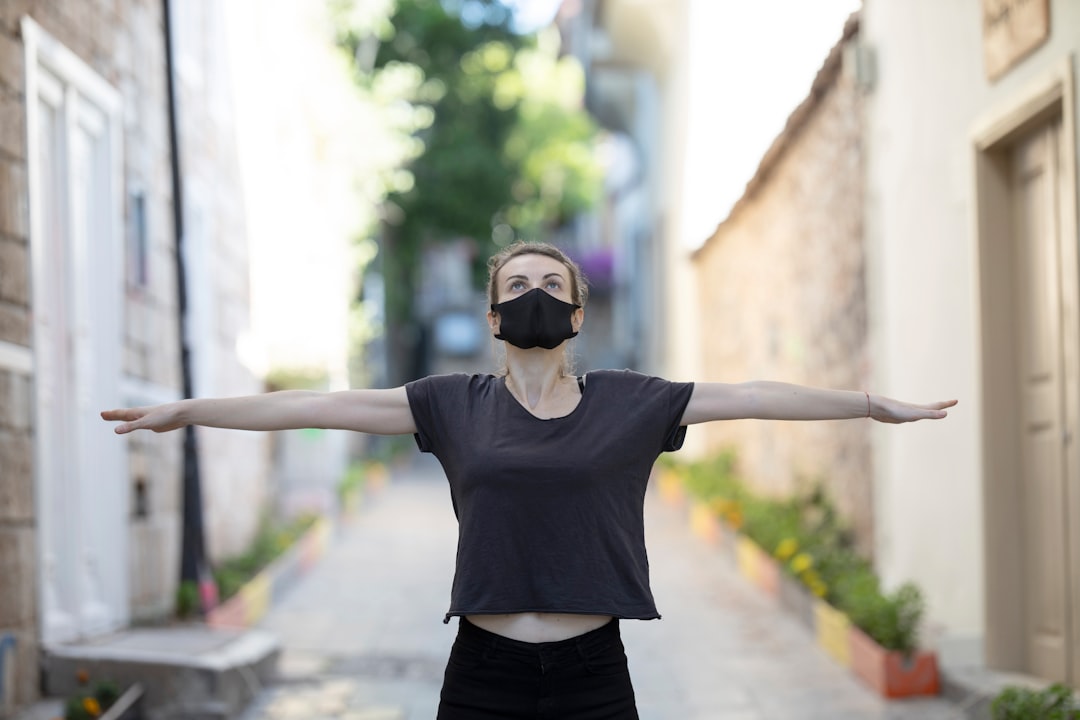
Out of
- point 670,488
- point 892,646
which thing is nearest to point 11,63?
point 892,646

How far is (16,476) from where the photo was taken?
19.5 feet

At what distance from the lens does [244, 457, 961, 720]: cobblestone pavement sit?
22.0ft

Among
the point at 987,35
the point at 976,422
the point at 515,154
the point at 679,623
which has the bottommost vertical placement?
the point at 679,623

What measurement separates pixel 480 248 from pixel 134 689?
18.3m

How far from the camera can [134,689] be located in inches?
247

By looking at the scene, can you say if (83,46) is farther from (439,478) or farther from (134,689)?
(439,478)

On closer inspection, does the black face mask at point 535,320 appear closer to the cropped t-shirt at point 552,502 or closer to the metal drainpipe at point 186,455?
the cropped t-shirt at point 552,502

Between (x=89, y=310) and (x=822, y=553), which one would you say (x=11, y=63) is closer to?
(x=89, y=310)

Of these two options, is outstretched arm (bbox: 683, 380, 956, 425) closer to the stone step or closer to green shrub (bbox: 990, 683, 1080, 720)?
green shrub (bbox: 990, 683, 1080, 720)

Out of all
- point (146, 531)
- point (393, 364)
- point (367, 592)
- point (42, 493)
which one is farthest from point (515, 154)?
point (42, 493)

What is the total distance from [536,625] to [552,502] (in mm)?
269

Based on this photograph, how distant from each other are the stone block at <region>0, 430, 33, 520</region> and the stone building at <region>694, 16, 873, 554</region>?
5.05m

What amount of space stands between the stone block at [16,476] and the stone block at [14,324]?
0.40 m

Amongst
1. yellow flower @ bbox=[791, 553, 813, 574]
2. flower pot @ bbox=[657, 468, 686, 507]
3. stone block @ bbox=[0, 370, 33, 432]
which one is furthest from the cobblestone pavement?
flower pot @ bbox=[657, 468, 686, 507]
